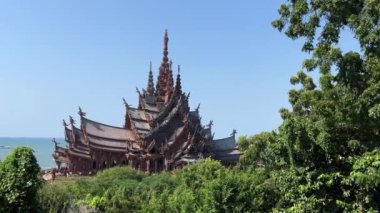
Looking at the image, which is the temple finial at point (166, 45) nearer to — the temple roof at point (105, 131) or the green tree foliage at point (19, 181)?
the temple roof at point (105, 131)

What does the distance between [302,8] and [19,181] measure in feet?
33.6

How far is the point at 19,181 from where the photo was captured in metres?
14.9

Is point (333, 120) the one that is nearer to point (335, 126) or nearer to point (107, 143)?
point (335, 126)

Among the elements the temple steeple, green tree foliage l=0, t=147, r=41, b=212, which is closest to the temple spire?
Answer: the temple steeple

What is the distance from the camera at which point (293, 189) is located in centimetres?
1408

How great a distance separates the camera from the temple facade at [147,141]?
40250mm

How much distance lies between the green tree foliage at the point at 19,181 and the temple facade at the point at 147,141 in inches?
958

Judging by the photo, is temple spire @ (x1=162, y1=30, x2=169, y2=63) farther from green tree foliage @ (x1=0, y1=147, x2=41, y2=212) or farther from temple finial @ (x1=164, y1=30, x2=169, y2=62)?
green tree foliage @ (x1=0, y1=147, x2=41, y2=212)

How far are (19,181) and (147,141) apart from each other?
2778 centimetres

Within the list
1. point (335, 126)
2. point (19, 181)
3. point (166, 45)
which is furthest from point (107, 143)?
point (335, 126)

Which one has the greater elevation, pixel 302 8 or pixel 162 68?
pixel 162 68

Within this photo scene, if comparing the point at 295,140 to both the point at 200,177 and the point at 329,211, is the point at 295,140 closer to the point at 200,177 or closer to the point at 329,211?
the point at 329,211

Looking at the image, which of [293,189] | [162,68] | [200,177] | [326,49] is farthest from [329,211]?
[162,68]

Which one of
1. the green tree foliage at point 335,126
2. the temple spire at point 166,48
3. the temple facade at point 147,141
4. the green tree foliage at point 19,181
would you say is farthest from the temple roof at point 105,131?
the green tree foliage at point 335,126
